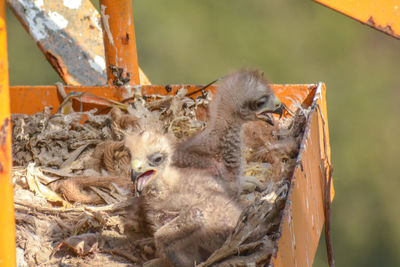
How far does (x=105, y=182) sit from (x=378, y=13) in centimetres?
118

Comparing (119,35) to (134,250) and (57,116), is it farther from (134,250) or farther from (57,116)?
(134,250)

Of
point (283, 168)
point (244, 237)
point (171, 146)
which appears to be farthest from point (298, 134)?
point (244, 237)

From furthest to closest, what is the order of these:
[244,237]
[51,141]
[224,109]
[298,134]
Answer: [51,141]
[298,134]
[224,109]
[244,237]

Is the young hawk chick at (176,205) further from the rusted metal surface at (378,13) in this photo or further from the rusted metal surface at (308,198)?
the rusted metal surface at (378,13)

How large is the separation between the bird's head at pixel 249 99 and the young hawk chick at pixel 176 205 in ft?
1.10

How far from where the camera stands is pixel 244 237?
5.66 feet

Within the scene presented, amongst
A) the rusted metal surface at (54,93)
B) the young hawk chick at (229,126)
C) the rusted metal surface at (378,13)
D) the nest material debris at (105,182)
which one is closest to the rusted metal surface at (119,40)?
the rusted metal surface at (54,93)

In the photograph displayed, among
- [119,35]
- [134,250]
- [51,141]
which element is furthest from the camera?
[119,35]

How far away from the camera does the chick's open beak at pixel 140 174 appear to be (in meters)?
1.80

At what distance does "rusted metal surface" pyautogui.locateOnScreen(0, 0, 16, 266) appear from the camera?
1.14 meters

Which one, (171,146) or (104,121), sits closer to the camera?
(171,146)

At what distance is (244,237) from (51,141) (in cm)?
122

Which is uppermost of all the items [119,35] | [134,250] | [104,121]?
[119,35]

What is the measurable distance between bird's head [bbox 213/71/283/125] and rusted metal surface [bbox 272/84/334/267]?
16cm
